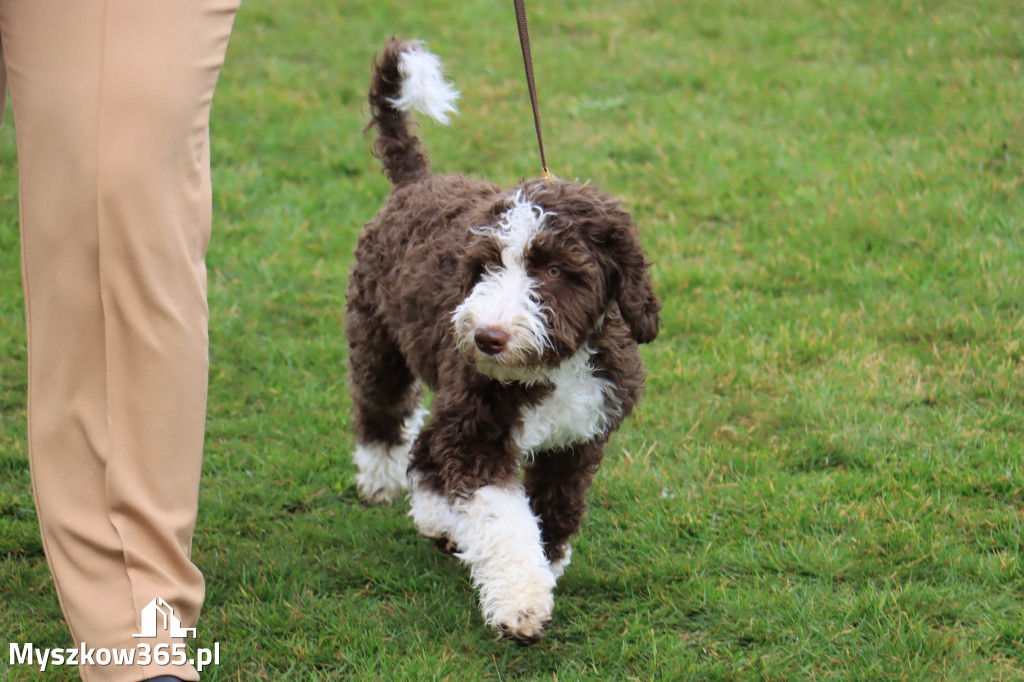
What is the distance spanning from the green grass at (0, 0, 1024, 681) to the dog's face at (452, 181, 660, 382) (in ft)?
3.25

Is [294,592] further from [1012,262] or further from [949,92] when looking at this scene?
[949,92]

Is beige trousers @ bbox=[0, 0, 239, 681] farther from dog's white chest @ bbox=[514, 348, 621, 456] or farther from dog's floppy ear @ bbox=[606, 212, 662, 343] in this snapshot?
dog's floppy ear @ bbox=[606, 212, 662, 343]

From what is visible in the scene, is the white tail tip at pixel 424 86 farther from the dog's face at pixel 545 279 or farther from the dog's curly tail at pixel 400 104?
the dog's face at pixel 545 279

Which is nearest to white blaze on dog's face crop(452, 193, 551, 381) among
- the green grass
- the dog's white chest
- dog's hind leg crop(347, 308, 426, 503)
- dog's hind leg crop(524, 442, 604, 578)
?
the dog's white chest

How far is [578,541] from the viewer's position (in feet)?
13.3

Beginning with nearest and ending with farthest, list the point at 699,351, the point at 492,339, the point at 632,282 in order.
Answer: the point at 492,339, the point at 632,282, the point at 699,351

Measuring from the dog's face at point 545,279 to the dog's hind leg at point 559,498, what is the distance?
0.59m

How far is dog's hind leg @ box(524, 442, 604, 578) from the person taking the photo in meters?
3.77

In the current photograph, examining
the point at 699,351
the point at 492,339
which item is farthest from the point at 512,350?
the point at 699,351

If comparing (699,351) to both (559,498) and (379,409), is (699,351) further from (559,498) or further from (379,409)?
(559,498)

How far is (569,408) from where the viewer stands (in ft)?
11.2

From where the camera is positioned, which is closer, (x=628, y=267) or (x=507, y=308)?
(x=507, y=308)

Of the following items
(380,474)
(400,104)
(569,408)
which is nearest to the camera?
(569,408)

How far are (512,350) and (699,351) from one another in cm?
259
